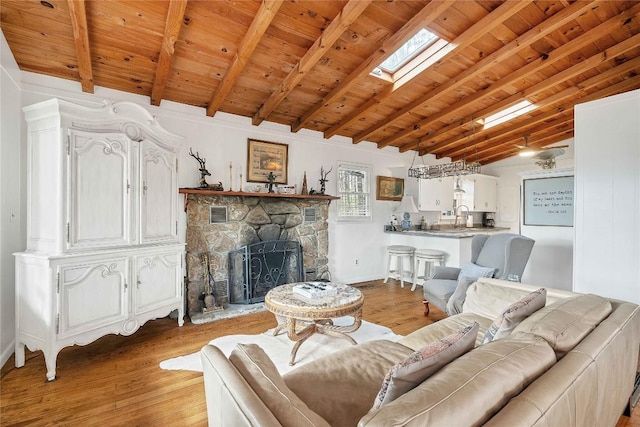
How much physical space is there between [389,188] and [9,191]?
5.18 meters

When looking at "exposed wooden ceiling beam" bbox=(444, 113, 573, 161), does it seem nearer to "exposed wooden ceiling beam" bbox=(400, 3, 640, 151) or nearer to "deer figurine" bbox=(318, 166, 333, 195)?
"exposed wooden ceiling beam" bbox=(400, 3, 640, 151)

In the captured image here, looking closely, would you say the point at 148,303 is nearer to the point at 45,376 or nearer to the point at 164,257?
the point at 164,257

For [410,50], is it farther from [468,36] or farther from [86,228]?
[86,228]

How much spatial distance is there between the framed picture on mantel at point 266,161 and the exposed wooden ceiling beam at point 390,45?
86cm

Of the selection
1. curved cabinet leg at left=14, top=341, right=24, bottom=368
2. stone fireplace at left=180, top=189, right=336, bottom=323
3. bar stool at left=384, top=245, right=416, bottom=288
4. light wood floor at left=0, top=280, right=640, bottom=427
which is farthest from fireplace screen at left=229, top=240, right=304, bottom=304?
curved cabinet leg at left=14, top=341, right=24, bottom=368

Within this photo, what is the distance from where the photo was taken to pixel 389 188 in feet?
19.1

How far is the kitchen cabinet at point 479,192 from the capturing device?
6.94 meters

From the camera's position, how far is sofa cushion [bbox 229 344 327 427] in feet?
2.72

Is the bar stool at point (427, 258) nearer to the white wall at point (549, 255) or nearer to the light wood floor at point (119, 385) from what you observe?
the white wall at point (549, 255)

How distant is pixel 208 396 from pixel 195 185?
10.3ft

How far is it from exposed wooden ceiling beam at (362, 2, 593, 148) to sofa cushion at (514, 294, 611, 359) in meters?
2.54

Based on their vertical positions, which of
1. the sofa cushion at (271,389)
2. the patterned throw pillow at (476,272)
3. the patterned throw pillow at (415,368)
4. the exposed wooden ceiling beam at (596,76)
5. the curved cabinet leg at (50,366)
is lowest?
the curved cabinet leg at (50,366)

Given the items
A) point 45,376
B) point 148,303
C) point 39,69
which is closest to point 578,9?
point 148,303

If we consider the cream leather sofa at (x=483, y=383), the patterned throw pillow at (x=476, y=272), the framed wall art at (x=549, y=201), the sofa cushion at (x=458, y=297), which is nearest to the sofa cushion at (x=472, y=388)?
the cream leather sofa at (x=483, y=383)
